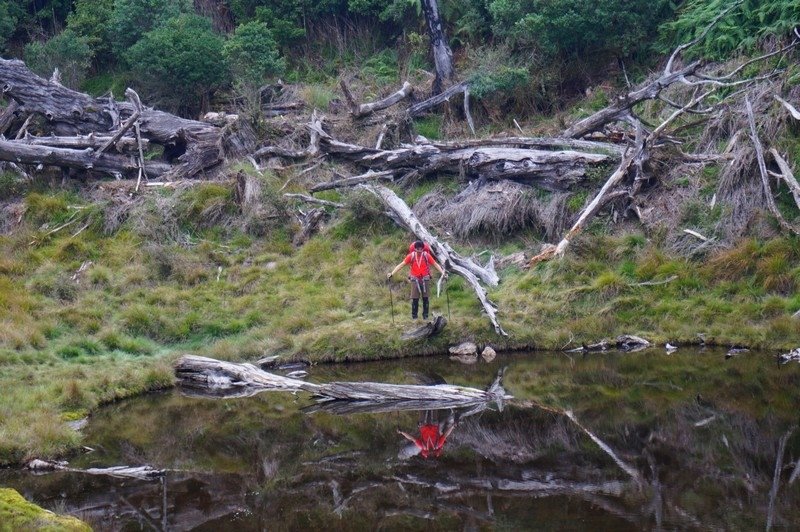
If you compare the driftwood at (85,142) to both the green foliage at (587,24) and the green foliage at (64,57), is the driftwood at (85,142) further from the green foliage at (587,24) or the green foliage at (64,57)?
the green foliage at (587,24)

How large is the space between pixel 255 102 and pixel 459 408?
13.3 m

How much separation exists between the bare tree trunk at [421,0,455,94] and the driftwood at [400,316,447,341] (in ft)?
33.1

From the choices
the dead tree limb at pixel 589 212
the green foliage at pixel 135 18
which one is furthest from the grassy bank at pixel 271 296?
the green foliage at pixel 135 18

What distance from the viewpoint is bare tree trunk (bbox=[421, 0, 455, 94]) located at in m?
24.6

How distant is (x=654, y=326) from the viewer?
15961 millimetres

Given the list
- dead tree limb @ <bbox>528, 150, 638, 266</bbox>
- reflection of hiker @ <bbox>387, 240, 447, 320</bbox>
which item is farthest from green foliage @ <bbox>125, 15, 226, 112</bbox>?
dead tree limb @ <bbox>528, 150, 638, 266</bbox>

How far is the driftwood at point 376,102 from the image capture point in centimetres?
2344

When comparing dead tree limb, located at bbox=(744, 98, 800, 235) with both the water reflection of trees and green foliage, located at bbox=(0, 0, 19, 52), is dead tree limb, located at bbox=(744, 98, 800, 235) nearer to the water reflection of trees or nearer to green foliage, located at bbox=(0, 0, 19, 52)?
the water reflection of trees

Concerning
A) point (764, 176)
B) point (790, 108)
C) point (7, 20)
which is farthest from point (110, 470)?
point (7, 20)

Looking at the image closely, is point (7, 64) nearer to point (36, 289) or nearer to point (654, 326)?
point (36, 289)

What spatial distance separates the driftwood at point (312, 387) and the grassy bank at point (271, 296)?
0.46 metres

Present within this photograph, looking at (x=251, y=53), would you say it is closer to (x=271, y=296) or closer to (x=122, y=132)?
(x=122, y=132)

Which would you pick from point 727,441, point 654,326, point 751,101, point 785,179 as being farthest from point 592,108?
point 727,441

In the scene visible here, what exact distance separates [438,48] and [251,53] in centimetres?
479
